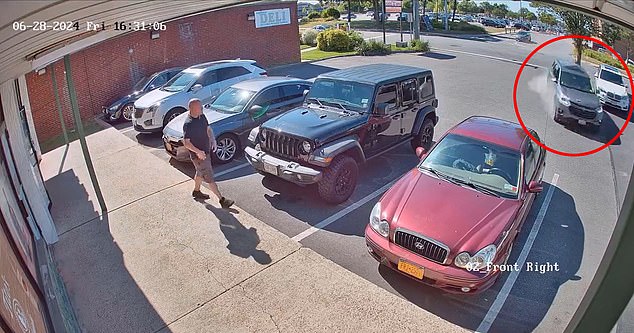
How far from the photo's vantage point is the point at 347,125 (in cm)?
623

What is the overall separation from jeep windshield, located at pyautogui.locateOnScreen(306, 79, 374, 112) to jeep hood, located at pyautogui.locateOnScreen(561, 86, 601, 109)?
22.1 ft

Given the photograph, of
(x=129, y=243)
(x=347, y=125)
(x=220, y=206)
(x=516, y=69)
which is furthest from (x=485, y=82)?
(x=129, y=243)

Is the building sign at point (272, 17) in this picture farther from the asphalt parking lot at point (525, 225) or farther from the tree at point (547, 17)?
the tree at point (547, 17)

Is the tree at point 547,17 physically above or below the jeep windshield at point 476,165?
above

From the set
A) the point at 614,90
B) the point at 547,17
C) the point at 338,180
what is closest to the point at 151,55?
the point at 338,180

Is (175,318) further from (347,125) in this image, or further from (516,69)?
(516,69)

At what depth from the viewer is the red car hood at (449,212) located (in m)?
4.02

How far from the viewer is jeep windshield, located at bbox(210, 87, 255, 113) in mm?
8023

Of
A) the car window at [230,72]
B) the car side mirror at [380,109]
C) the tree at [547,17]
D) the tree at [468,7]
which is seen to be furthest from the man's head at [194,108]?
the tree at [468,7]

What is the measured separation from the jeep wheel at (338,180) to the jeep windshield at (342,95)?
1057 millimetres

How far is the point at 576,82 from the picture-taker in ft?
35.1

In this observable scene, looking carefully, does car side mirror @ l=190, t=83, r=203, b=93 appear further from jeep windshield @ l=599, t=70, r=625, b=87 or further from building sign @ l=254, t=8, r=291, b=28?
jeep windshield @ l=599, t=70, r=625, b=87

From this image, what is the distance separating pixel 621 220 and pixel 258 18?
19.1 metres

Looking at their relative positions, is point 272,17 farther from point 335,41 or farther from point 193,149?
point 193,149
